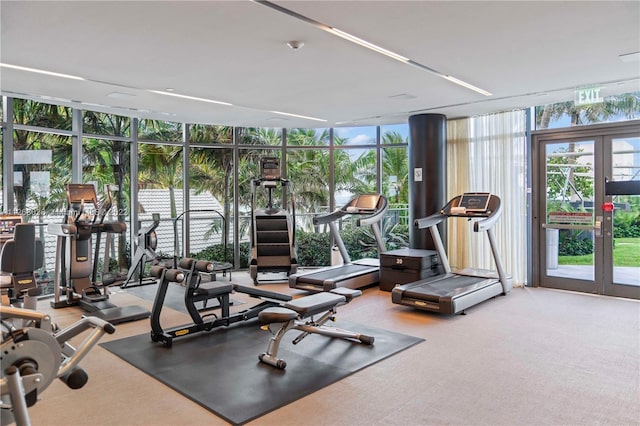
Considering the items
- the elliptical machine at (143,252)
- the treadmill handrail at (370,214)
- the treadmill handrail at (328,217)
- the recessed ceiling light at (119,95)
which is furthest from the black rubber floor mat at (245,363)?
the recessed ceiling light at (119,95)

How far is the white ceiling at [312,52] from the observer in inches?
130

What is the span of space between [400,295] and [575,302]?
244 cm

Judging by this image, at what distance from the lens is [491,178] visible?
734 cm

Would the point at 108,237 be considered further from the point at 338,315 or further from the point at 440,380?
the point at 440,380

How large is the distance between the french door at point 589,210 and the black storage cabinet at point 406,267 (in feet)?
5.50

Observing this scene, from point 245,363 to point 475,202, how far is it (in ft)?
13.7

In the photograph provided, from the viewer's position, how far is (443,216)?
6.69m

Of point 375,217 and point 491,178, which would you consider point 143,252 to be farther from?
point 491,178

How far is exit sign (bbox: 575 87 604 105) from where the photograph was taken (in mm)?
5650

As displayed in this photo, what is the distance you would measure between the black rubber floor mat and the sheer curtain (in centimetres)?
339

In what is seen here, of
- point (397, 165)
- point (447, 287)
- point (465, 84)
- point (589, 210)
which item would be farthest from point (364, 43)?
point (397, 165)

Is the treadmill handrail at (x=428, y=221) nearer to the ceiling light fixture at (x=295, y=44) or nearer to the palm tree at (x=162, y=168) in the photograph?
the ceiling light fixture at (x=295, y=44)

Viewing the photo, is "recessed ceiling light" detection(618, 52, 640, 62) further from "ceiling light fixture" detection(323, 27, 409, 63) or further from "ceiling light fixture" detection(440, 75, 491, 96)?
"ceiling light fixture" detection(323, 27, 409, 63)

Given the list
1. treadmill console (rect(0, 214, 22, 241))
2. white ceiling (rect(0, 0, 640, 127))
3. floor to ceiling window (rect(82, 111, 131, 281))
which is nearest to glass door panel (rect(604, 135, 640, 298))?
white ceiling (rect(0, 0, 640, 127))
